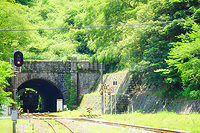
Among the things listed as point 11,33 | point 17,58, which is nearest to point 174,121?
point 17,58

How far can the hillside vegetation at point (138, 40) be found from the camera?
17375 mm

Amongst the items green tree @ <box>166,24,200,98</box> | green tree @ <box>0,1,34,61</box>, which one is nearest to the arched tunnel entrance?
green tree @ <box>0,1,34,61</box>

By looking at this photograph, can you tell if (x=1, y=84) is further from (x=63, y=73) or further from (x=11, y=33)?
(x=63, y=73)

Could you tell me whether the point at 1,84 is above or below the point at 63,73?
below

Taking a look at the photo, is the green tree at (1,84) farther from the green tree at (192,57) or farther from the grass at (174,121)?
the green tree at (192,57)

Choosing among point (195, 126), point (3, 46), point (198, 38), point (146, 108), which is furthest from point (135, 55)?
point (3, 46)

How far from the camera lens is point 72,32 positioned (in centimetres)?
4303

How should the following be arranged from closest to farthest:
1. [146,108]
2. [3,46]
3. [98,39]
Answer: [146,108], [3,46], [98,39]

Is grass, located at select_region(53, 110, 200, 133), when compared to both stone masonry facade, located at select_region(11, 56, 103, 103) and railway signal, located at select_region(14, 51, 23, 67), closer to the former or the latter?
railway signal, located at select_region(14, 51, 23, 67)

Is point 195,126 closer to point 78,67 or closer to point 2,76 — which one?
point 2,76

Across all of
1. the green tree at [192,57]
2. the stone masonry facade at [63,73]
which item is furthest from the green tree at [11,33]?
the green tree at [192,57]

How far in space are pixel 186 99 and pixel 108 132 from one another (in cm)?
768

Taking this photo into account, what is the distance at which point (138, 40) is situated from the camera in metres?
22.3

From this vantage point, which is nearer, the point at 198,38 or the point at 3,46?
the point at 198,38
